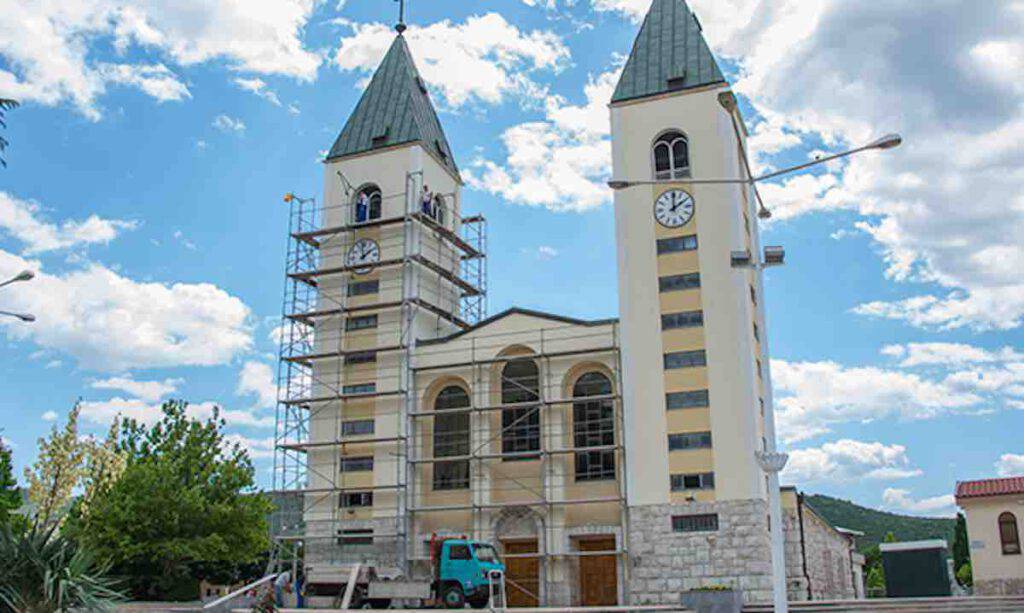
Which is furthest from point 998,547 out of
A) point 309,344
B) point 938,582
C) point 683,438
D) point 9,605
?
point 9,605

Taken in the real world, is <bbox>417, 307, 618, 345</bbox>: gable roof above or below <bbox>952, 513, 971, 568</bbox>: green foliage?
above

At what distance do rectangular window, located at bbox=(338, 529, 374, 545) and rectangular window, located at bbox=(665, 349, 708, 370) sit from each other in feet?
44.0

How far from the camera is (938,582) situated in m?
33.2

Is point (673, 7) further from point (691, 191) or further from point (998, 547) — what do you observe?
point (998, 547)

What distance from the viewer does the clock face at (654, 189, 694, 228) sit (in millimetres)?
36562

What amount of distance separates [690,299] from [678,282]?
0.84m

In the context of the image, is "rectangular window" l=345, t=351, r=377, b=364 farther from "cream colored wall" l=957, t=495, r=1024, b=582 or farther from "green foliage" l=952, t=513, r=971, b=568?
"green foliage" l=952, t=513, r=971, b=568

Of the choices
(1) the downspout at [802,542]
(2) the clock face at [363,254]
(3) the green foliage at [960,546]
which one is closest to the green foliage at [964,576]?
(3) the green foliage at [960,546]

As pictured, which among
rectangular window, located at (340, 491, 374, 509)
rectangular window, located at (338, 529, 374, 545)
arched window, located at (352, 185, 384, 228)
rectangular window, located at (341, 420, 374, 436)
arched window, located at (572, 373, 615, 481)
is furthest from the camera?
arched window, located at (352, 185, 384, 228)

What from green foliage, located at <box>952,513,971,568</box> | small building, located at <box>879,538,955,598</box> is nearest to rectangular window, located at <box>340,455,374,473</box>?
small building, located at <box>879,538,955,598</box>

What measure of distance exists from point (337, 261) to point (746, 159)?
18.2m

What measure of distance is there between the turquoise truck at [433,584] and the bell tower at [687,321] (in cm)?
610

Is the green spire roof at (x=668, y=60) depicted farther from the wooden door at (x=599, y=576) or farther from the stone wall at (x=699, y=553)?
the wooden door at (x=599, y=576)

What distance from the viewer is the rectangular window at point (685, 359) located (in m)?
34.8
